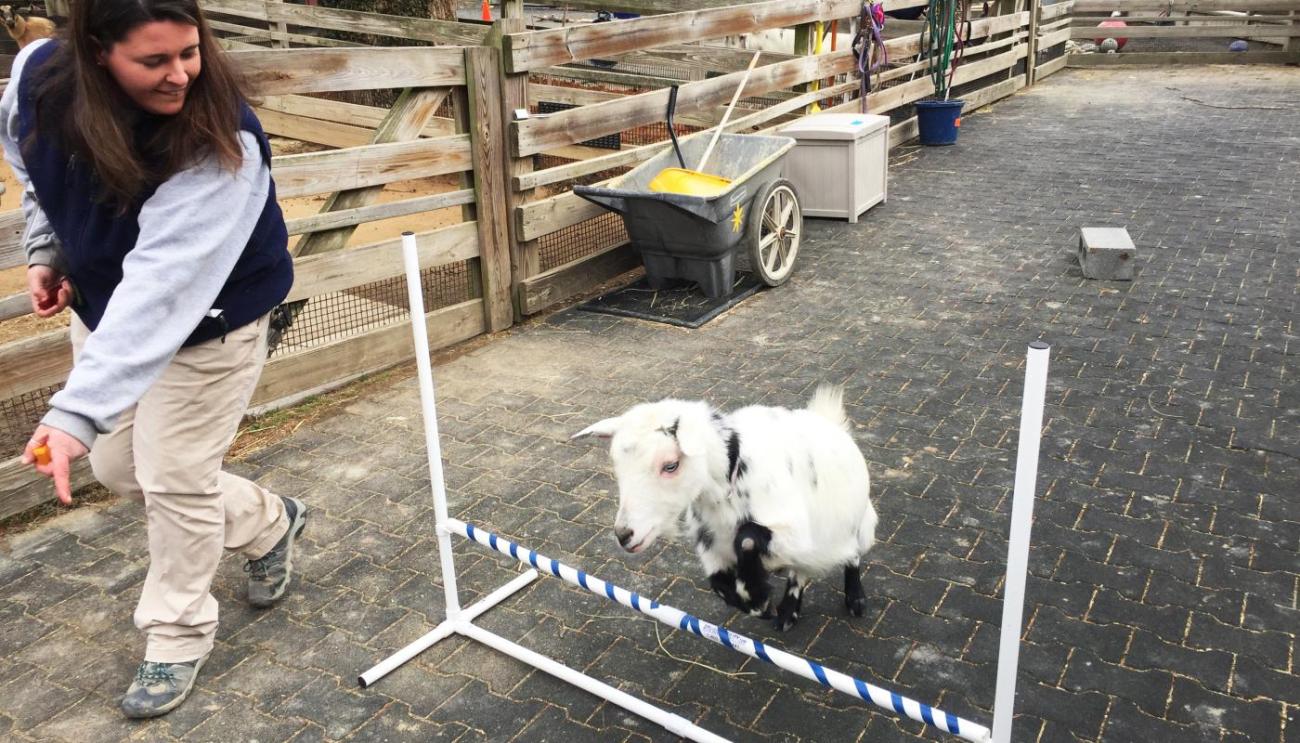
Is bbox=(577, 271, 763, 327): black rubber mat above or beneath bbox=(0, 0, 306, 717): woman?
beneath

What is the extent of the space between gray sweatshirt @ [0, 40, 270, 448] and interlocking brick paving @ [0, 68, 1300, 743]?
1254 millimetres

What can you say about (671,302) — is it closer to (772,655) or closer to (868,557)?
(868,557)

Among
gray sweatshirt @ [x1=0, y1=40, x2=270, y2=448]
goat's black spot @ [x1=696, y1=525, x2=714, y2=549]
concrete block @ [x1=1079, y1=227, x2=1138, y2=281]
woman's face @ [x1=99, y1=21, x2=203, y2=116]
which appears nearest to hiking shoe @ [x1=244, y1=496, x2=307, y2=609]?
gray sweatshirt @ [x1=0, y1=40, x2=270, y2=448]

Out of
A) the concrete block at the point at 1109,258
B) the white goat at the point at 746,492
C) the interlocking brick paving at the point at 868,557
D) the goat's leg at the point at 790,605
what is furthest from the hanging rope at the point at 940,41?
the goat's leg at the point at 790,605

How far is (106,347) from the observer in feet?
8.88

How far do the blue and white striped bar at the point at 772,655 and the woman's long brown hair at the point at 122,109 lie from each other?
1.49m

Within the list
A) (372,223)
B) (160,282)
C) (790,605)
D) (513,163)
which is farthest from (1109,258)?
(372,223)

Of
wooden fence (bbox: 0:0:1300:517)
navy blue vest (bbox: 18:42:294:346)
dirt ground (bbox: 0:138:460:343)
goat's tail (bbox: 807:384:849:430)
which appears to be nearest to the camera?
navy blue vest (bbox: 18:42:294:346)

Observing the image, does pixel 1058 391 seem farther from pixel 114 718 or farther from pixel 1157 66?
pixel 1157 66

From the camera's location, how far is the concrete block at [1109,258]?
7.21 meters

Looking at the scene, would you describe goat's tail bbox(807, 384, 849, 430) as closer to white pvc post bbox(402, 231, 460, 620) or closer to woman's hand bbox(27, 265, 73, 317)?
white pvc post bbox(402, 231, 460, 620)

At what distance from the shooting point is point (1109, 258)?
725cm

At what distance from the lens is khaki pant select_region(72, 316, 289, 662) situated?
3.22 metres

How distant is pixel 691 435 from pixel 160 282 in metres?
1.49
